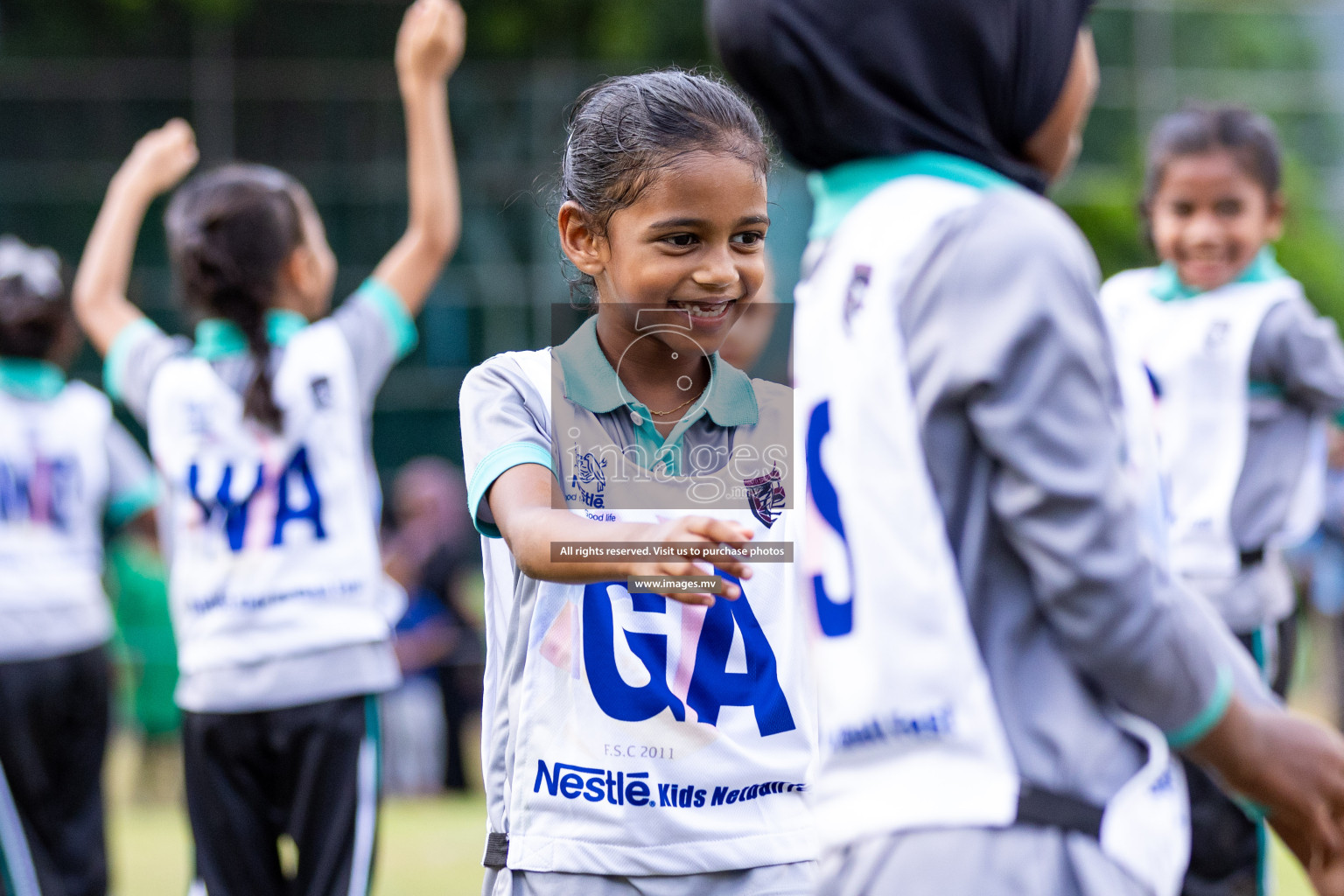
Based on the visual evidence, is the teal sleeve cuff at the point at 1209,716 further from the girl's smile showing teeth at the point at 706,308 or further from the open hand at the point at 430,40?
the open hand at the point at 430,40

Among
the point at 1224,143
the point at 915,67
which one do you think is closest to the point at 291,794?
the point at 915,67

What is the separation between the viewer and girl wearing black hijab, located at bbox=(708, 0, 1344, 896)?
139cm

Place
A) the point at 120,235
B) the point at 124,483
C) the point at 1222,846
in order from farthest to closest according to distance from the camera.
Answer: the point at 124,483 < the point at 120,235 < the point at 1222,846

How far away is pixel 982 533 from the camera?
1474 millimetres

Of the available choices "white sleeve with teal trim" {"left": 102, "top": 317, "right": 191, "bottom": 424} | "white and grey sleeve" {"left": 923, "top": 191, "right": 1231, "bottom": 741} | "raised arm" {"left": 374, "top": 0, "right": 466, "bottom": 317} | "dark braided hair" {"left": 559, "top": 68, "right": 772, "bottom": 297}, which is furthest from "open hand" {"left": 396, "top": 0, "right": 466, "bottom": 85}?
"white and grey sleeve" {"left": 923, "top": 191, "right": 1231, "bottom": 741}

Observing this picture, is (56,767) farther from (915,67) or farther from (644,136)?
(915,67)

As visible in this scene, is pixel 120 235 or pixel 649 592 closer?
pixel 649 592

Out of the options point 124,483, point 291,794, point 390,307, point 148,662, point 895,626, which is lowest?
point 148,662

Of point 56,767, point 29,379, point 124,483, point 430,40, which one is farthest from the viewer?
point 124,483

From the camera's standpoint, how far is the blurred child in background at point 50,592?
14.9ft

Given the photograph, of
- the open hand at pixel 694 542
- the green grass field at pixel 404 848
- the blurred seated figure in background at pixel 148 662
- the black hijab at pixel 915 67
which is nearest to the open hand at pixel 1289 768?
the open hand at pixel 694 542

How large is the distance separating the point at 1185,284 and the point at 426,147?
2031 mm

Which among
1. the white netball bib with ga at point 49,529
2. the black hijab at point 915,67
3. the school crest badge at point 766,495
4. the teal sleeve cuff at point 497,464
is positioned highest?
the black hijab at point 915,67

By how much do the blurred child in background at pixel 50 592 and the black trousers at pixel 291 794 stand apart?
1.31 meters
